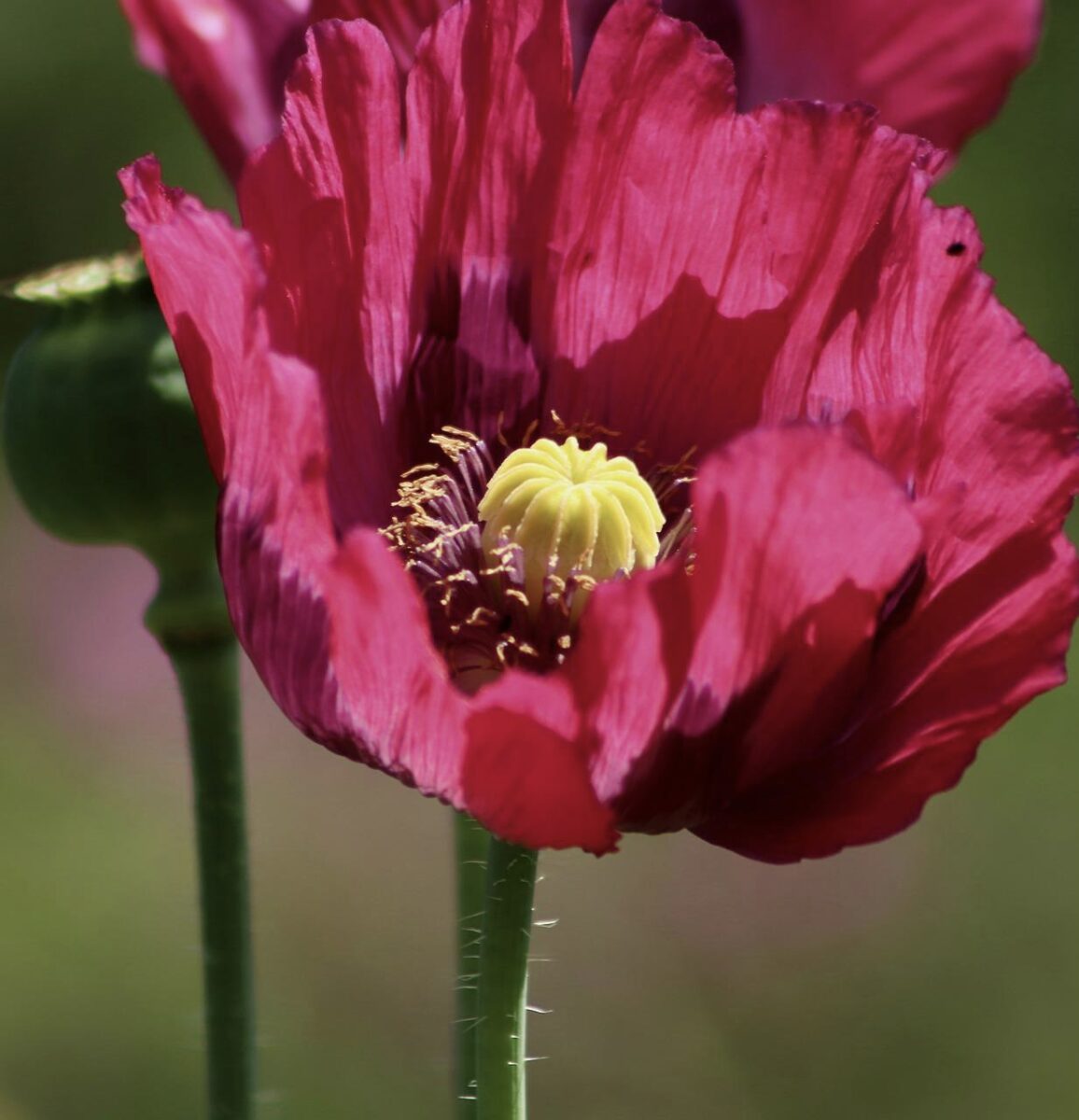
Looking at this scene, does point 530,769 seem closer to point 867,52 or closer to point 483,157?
point 483,157

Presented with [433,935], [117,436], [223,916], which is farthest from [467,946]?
[433,935]

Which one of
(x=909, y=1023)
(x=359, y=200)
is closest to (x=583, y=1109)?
(x=909, y=1023)

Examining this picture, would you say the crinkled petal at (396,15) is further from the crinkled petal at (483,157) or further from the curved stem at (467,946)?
the curved stem at (467,946)

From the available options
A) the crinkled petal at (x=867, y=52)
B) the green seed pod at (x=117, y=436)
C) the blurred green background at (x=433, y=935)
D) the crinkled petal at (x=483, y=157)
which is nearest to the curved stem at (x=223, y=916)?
the green seed pod at (x=117, y=436)

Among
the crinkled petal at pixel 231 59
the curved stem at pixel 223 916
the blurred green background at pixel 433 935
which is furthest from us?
the blurred green background at pixel 433 935

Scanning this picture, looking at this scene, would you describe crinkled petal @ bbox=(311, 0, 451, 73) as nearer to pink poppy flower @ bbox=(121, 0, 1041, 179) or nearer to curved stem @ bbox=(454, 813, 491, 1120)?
pink poppy flower @ bbox=(121, 0, 1041, 179)

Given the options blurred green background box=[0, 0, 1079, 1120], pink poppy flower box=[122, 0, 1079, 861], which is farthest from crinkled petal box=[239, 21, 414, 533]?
blurred green background box=[0, 0, 1079, 1120]
